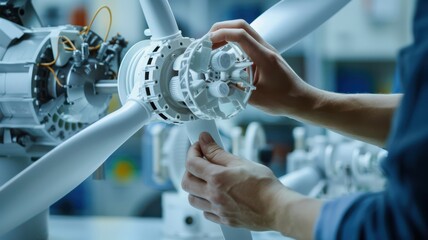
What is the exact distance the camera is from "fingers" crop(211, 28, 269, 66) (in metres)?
0.86

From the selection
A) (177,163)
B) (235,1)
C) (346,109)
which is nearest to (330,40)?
(235,1)

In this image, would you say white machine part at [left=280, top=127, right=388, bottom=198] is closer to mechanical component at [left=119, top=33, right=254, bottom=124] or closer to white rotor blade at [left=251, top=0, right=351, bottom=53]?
white rotor blade at [left=251, top=0, right=351, bottom=53]

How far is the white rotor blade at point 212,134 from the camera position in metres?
0.87

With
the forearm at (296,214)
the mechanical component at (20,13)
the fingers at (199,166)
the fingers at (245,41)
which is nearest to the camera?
the forearm at (296,214)

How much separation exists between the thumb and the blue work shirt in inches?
9.0

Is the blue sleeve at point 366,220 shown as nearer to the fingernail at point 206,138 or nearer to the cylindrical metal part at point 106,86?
the fingernail at point 206,138

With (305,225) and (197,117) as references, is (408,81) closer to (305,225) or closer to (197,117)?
(305,225)

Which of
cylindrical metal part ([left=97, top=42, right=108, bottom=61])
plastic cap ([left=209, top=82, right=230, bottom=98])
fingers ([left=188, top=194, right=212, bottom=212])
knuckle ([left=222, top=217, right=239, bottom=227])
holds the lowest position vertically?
knuckle ([left=222, top=217, right=239, bottom=227])

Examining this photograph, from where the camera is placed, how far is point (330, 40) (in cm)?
289

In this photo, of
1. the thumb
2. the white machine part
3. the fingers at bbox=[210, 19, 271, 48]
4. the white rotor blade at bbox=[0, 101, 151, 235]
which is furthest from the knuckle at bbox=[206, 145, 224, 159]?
the white machine part

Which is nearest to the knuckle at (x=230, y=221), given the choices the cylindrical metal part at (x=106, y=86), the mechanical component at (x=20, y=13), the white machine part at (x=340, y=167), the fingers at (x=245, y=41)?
the fingers at (x=245, y=41)

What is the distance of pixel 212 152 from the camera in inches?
31.1

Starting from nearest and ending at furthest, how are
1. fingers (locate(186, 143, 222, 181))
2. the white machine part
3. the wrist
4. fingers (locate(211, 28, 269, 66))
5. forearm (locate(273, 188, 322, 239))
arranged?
forearm (locate(273, 188, 322, 239))
fingers (locate(186, 143, 222, 181))
fingers (locate(211, 28, 269, 66))
the wrist
the white machine part

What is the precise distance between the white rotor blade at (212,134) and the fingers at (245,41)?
12cm
